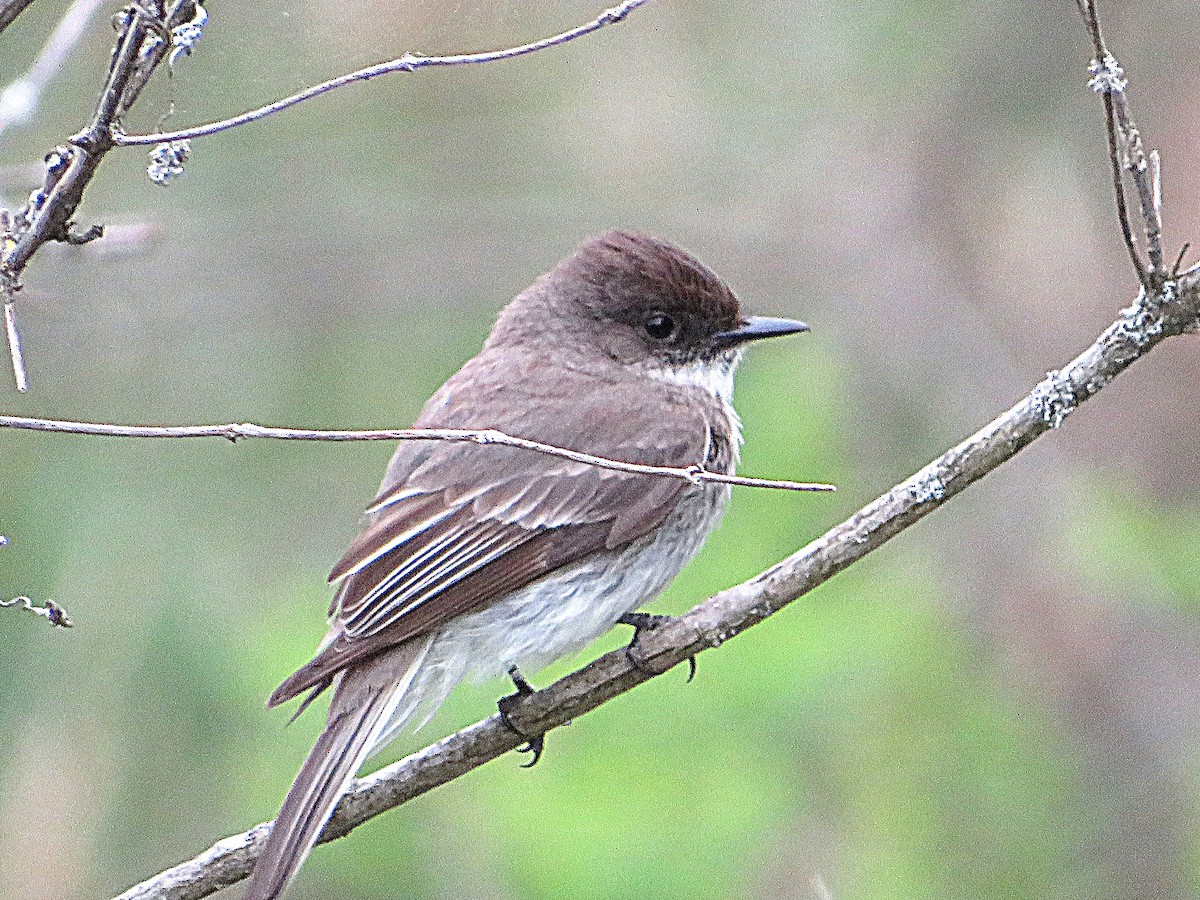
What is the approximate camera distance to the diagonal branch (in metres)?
3.26

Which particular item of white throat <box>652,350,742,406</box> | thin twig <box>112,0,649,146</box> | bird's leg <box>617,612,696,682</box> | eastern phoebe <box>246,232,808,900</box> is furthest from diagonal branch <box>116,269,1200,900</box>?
white throat <box>652,350,742,406</box>

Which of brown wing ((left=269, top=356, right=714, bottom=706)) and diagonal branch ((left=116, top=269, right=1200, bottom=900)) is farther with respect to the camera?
brown wing ((left=269, top=356, right=714, bottom=706))

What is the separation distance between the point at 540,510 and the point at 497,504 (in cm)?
10

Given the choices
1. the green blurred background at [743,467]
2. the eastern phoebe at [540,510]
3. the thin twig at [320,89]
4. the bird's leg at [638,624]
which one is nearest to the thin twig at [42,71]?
the green blurred background at [743,467]

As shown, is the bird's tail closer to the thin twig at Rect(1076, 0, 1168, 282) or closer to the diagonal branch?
the diagonal branch

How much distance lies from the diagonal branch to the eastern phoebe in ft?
0.72

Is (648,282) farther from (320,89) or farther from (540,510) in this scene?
(320,89)

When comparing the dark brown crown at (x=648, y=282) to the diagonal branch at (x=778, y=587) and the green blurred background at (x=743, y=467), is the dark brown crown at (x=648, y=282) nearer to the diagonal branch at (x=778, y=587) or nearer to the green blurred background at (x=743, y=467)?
the green blurred background at (x=743, y=467)

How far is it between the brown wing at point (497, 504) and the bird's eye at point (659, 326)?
1.05 ft

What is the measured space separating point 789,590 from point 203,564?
3.24 meters

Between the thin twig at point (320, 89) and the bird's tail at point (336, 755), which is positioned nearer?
the thin twig at point (320, 89)

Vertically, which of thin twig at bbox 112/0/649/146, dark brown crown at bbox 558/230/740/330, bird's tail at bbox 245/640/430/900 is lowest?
bird's tail at bbox 245/640/430/900

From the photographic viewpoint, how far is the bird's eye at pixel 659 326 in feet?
16.6

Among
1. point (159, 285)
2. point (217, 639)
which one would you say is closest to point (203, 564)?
point (217, 639)
